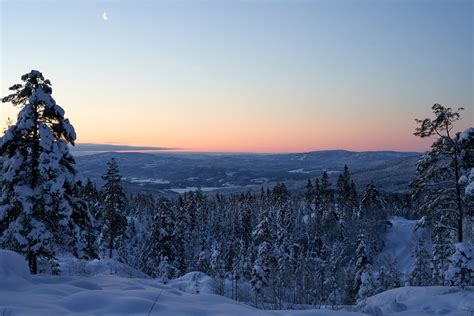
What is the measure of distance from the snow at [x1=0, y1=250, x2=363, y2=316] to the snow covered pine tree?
18.2 ft

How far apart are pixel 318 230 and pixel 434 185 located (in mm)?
55896

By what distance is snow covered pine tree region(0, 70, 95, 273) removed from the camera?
495 inches

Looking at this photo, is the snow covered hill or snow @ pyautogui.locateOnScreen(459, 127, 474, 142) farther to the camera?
snow @ pyautogui.locateOnScreen(459, 127, 474, 142)

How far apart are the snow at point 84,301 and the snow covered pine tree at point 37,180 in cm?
554

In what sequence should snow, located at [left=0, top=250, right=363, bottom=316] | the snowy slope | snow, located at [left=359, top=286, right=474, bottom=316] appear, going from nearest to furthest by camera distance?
snow, located at [left=0, top=250, right=363, bottom=316] < snow, located at [left=359, top=286, right=474, bottom=316] < the snowy slope

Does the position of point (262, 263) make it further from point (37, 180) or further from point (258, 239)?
point (37, 180)

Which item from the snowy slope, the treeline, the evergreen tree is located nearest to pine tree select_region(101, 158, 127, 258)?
the treeline

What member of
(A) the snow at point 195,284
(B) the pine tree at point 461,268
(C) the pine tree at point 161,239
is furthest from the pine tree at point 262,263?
(B) the pine tree at point 461,268

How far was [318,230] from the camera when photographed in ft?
237

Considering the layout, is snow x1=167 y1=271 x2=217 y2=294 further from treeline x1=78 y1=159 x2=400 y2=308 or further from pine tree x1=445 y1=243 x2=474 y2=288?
pine tree x1=445 y1=243 x2=474 y2=288

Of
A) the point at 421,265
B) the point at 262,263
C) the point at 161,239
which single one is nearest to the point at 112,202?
the point at 161,239

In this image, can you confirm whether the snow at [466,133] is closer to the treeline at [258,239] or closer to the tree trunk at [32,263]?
the treeline at [258,239]

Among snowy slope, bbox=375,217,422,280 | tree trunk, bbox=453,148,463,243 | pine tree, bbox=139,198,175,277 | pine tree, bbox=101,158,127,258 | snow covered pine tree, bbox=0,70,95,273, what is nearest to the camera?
snow covered pine tree, bbox=0,70,95,273

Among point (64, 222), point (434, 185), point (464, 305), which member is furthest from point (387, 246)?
point (64, 222)
